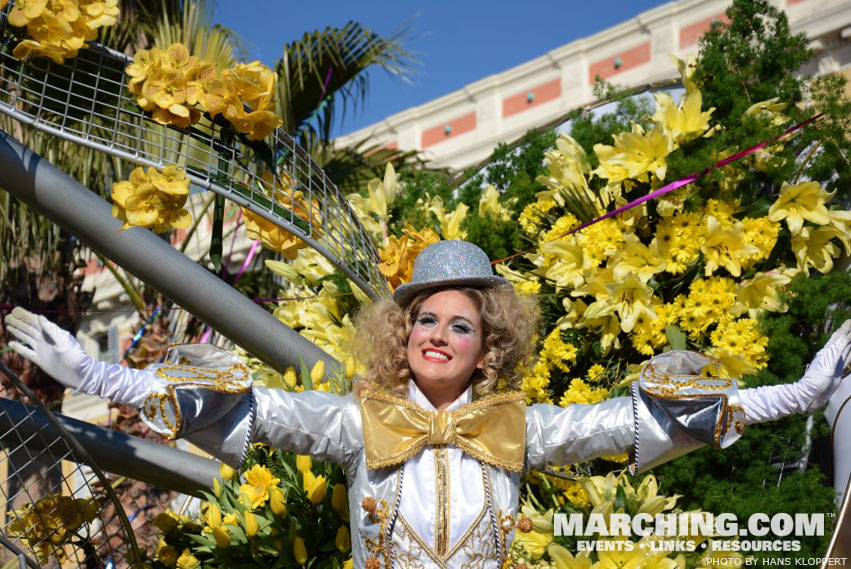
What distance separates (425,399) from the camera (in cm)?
313

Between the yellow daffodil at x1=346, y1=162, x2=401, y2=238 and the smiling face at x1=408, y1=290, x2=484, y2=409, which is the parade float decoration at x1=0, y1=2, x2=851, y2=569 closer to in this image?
the smiling face at x1=408, y1=290, x2=484, y2=409

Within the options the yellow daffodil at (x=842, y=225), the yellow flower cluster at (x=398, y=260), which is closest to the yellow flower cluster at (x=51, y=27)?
the yellow flower cluster at (x=398, y=260)

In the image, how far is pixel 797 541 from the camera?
3.30 metres

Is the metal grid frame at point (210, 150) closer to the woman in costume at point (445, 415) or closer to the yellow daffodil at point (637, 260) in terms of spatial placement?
the woman in costume at point (445, 415)

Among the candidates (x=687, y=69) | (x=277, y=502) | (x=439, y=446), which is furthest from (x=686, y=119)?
(x=277, y=502)

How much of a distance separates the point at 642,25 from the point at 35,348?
1138 centimetres

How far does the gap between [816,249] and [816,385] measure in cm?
100

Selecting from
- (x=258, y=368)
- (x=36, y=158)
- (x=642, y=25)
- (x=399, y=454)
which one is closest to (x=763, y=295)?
(x=399, y=454)

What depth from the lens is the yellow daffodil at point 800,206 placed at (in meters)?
3.61

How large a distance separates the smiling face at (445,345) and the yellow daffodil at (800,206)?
3.84 ft

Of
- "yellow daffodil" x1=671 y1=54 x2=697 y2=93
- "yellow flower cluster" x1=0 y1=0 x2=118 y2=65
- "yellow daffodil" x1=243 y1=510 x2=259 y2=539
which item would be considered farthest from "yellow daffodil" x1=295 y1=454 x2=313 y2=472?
"yellow daffodil" x1=671 y1=54 x2=697 y2=93

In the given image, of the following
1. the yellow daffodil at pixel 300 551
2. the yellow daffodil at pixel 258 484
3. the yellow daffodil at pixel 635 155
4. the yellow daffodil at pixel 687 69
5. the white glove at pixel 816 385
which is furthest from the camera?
the yellow daffodil at pixel 687 69

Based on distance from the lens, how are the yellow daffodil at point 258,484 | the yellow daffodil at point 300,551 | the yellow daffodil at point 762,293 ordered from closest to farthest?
the yellow daffodil at point 300,551, the yellow daffodil at point 258,484, the yellow daffodil at point 762,293

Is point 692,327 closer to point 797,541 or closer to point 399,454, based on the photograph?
point 797,541
